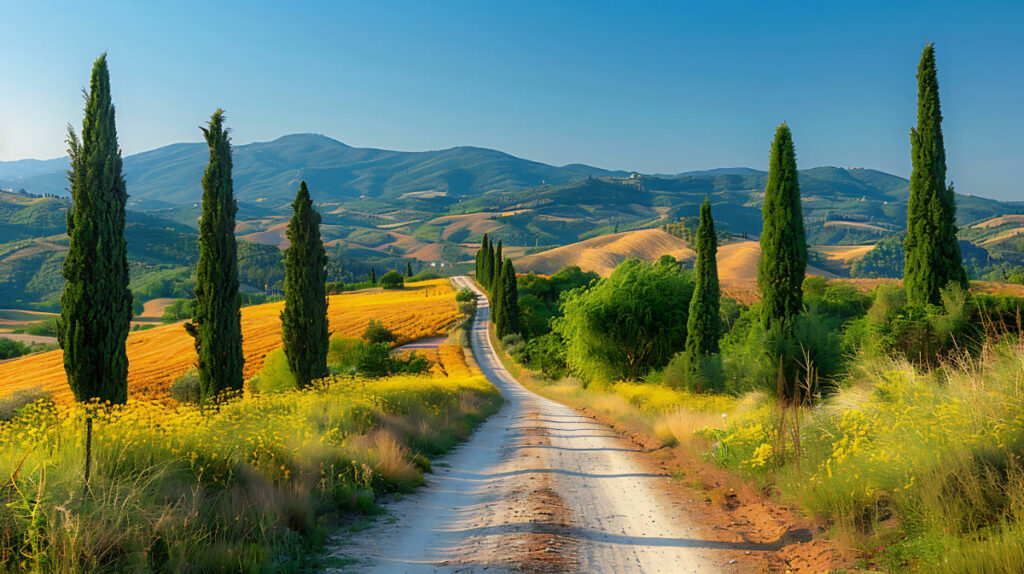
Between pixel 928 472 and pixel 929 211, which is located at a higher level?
pixel 929 211

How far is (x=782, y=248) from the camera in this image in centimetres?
1781

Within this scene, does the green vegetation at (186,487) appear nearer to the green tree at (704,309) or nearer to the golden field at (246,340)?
the green tree at (704,309)

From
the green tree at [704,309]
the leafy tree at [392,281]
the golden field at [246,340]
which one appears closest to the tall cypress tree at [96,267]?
the golden field at [246,340]

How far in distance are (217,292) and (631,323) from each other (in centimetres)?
1873

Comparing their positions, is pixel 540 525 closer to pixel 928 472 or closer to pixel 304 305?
pixel 928 472

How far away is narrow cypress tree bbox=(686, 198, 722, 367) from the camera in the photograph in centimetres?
2403

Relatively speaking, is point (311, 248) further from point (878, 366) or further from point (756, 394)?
point (878, 366)

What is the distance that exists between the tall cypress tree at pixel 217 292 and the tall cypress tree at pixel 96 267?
11.0 ft

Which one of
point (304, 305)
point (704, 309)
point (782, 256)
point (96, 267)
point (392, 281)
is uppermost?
point (96, 267)

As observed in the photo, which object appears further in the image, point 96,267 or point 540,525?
point 96,267

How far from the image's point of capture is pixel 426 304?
3388 inches

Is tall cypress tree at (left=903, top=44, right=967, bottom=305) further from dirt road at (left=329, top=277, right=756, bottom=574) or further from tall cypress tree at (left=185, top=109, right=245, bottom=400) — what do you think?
tall cypress tree at (left=185, top=109, right=245, bottom=400)

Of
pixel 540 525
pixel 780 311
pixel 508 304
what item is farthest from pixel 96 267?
pixel 508 304

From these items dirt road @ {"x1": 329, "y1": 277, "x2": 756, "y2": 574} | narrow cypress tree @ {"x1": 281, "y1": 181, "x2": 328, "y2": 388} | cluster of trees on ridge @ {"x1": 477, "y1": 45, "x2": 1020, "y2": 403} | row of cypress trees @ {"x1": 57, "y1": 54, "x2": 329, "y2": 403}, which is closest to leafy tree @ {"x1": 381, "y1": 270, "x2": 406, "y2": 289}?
cluster of trees on ridge @ {"x1": 477, "y1": 45, "x2": 1020, "y2": 403}
